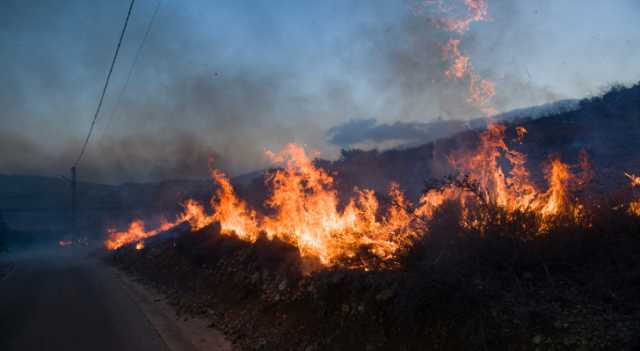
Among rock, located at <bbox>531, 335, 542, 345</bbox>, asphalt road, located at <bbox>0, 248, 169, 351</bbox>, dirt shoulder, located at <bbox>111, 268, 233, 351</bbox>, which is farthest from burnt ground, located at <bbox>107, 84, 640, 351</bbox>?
asphalt road, located at <bbox>0, 248, 169, 351</bbox>

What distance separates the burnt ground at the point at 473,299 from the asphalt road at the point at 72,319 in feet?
6.34

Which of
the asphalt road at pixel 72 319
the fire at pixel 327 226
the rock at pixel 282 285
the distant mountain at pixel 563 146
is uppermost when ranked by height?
the distant mountain at pixel 563 146

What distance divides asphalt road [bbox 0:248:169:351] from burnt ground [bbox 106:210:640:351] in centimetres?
193

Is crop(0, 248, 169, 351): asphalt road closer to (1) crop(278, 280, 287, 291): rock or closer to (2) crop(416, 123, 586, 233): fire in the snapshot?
(1) crop(278, 280, 287, 291): rock

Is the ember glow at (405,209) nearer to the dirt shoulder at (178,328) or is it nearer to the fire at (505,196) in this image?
the fire at (505,196)

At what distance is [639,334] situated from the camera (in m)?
3.85

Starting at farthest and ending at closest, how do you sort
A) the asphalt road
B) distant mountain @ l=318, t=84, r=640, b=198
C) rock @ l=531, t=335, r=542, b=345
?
distant mountain @ l=318, t=84, r=640, b=198
the asphalt road
rock @ l=531, t=335, r=542, b=345

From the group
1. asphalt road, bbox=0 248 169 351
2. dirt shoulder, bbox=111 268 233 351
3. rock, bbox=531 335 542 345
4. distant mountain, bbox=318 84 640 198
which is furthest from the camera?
distant mountain, bbox=318 84 640 198

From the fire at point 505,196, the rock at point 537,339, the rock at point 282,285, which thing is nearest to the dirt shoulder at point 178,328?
the rock at point 282,285

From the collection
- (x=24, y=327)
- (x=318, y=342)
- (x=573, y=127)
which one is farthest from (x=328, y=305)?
(x=573, y=127)

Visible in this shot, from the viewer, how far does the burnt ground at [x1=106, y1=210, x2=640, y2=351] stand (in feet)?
15.0

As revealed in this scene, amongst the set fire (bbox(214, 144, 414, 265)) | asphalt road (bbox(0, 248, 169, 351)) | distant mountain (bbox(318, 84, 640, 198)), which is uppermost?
distant mountain (bbox(318, 84, 640, 198))

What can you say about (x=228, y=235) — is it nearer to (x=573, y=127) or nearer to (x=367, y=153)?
(x=573, y=127)

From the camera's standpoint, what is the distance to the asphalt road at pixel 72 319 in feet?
25.3
